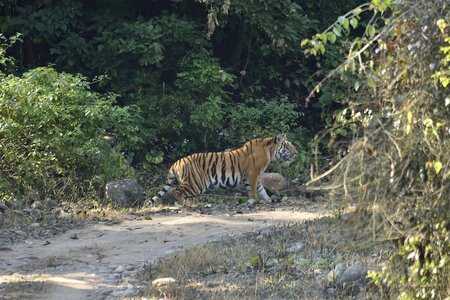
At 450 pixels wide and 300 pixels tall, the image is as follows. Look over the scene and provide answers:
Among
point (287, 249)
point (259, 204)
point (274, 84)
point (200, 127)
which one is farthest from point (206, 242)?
point (274, 84)

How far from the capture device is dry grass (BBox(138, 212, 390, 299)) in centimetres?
499

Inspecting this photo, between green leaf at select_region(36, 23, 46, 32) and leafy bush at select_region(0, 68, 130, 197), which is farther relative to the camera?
green leaf at select_region(36, 23, 46, 32)

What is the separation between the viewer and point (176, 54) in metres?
12.0

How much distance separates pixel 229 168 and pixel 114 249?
408 centimetres

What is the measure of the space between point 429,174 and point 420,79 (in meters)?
0.58

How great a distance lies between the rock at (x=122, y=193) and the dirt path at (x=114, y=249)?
567 mm

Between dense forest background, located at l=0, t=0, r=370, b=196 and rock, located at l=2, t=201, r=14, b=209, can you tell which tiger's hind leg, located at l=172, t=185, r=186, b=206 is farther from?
rock, located at l=2, t=201, r=14, b=209

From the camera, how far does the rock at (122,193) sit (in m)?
8.72

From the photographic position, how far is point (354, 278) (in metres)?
5.05

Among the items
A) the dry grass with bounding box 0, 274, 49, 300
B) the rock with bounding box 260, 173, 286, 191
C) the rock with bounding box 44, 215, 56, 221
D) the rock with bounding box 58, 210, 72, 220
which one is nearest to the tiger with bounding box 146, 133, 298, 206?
the rock with bounding box 260, 173, 286, 191

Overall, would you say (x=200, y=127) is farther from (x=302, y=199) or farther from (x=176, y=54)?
(x=302, y=199)

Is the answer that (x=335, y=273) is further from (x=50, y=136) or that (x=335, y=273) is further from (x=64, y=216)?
(x=50, y=136)

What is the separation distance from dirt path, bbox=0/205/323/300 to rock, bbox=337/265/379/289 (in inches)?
72.9

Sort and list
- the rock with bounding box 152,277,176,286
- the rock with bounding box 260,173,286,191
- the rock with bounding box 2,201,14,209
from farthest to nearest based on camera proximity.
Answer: the rock with bounding box 260,173,286,191 < the rock with bounding box 2,201,14,209 < the rock with bounding box 152,277,176,286
